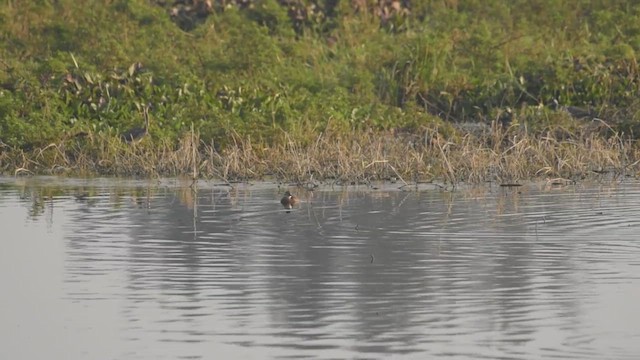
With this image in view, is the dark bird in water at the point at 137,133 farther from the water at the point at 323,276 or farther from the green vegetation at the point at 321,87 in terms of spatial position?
the water at the point at 323,276

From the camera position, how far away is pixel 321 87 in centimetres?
2162

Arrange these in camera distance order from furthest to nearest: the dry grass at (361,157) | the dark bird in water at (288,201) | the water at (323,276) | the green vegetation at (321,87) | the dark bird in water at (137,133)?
the dark bird in water at (137,133)
the green vegetation at (321,87)
the dry grass at (361,157)
the dark bird in water at (288,201)
the water at (323,276)

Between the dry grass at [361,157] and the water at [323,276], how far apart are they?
1078mm

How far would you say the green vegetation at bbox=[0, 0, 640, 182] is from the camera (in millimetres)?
18078

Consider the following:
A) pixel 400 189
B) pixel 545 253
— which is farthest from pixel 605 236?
pixel 400 189

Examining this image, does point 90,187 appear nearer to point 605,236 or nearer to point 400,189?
point 400,189

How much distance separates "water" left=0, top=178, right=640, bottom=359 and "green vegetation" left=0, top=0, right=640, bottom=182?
5.90 ft

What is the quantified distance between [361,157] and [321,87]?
4179mm

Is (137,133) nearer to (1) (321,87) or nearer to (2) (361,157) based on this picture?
(1) (321,87)

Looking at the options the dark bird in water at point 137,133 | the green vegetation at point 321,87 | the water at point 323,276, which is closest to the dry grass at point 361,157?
the green vegetation at point 321,87

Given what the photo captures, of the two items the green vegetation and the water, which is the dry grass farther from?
the water

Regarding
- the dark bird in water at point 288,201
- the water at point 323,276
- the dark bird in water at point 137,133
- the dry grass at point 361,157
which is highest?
the dark bird in water at point 137,133

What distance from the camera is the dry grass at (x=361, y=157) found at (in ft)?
57.0

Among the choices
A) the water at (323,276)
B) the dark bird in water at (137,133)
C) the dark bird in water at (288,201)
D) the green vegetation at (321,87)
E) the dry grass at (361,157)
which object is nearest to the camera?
the water at (323,276)
